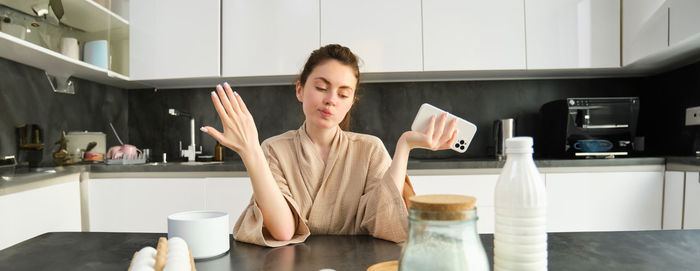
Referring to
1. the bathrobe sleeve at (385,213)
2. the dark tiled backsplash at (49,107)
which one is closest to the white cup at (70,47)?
the dark tiled backsplash at (49,107)

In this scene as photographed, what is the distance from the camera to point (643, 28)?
226 cm

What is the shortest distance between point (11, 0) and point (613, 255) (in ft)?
8.04

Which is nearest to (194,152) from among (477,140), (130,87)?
(130,87)

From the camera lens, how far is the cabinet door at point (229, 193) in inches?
88.7

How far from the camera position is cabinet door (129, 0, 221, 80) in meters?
2.55

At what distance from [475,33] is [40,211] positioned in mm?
2503

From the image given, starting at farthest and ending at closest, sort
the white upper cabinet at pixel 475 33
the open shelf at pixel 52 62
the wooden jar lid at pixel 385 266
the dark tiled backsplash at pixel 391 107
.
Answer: the dark tiled backsplash at pixel 391 107
the white upper cabinet at pixel 475 33
the open shelf at pixel 52 62
the wooden jar lid at pixel 385 266

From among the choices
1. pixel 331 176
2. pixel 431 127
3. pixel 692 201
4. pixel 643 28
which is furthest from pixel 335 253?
pixel 643 28

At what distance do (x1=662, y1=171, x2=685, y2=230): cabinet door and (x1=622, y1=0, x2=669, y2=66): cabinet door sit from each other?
2.25ft

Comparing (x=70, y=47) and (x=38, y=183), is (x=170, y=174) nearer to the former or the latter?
(x=38, y=183)

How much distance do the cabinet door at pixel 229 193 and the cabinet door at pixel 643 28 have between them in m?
2.37

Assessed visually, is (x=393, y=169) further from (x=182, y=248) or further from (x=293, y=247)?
(x=182, y=248)

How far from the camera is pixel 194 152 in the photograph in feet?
9.14

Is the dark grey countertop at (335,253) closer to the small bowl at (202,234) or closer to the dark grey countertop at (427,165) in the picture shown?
the small bowl at (202,234)
